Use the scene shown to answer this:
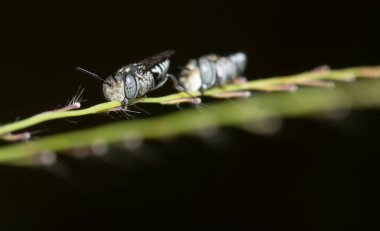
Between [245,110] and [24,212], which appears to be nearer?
[24,212]

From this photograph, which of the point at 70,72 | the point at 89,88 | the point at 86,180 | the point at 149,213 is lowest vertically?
the point at 149,213

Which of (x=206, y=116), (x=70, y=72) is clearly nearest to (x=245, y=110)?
(x=206, y=116)

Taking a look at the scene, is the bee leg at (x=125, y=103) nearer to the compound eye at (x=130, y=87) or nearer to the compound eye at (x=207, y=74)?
the compound eye at (x=130, y=87)

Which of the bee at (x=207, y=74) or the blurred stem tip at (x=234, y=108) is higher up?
the bee at (x=207, y=74)

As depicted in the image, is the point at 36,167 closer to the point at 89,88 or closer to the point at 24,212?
the point at 24,212

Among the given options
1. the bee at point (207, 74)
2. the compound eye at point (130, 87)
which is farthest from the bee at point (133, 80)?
the bee at point (207, 74)

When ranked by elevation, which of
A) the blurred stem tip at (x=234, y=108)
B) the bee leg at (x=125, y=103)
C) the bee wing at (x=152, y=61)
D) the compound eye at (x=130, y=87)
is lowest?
the blurred stem tip at (x=234, y=108)

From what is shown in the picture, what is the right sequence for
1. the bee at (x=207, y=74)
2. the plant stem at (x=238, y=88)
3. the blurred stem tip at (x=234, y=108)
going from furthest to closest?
the bee at (x=207, y=74) < the blurred stem tip at (x=234, y=108) < the plant stem at (x=238, y=88)
